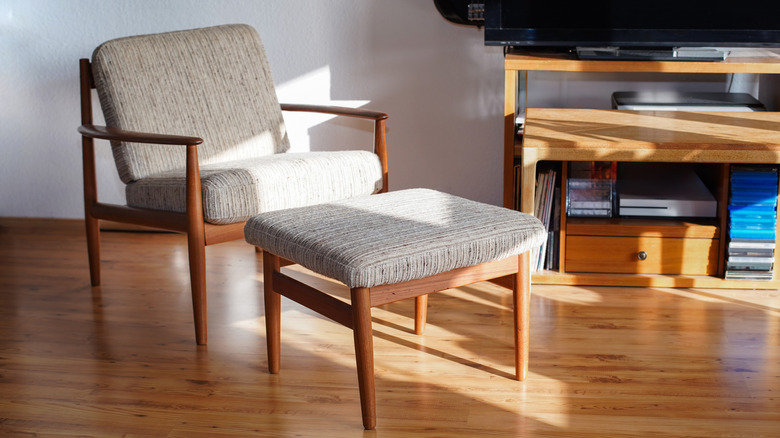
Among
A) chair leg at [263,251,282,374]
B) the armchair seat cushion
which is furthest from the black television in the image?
chair leg at [263,251,282,374]

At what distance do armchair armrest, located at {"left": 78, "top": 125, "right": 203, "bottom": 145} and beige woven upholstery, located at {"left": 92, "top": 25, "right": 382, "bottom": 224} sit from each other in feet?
0.27

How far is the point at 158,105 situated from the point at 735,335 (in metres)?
1.71

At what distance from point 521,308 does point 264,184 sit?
79cm

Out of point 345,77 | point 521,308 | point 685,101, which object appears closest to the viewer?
point 521,308

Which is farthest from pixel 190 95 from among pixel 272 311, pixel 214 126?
pixel 272 311

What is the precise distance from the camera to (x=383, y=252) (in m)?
1.74

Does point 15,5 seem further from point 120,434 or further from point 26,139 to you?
point 120,434

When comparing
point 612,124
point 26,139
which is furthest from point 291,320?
point 26,139

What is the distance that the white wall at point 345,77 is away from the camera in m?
3.16

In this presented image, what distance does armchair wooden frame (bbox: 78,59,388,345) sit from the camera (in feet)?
7.45

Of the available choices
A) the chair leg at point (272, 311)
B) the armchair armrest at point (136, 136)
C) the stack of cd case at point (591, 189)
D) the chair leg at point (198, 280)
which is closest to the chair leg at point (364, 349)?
the chair leg at point (272, 311)

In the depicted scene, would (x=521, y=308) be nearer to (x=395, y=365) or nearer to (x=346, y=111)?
(x=395, y=365)

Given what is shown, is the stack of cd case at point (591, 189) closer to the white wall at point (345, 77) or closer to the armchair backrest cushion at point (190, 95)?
the white wall at point (345, 77)

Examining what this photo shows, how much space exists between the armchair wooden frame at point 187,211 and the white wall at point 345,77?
0.56 meters
